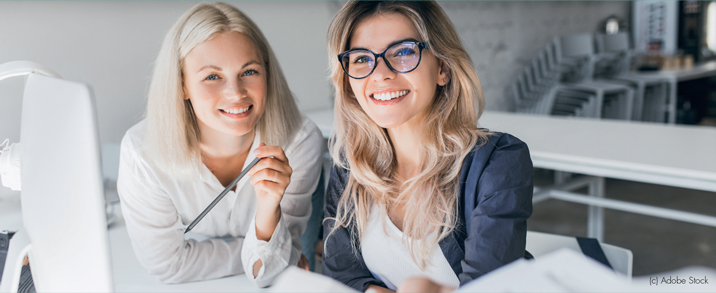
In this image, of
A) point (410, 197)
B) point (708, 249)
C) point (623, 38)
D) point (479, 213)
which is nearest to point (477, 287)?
point (479, 213)

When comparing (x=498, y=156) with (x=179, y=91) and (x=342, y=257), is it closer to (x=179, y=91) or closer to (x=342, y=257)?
(x=342, y=257)

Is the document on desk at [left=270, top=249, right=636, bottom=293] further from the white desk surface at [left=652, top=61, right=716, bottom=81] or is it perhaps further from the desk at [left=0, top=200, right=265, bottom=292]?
the white desk surface at [left=652, top=61, right=716, bottom=81]

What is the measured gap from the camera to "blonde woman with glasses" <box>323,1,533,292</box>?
3.79 ft

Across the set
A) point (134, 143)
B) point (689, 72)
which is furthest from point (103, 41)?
point (689, 72)

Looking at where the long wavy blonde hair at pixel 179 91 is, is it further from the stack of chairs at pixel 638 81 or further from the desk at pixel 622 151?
the stack of chairs at pixel 638 81

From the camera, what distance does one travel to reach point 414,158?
1332 mm

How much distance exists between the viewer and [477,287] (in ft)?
2.22

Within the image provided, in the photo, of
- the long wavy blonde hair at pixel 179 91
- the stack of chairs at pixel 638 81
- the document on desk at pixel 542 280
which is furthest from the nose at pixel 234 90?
the stack of chairs at pixel 638 81

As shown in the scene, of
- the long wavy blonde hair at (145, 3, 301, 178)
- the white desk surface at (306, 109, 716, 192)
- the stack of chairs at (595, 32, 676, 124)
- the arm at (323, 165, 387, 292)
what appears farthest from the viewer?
the stack of chairs at (595, 32, 676, 124)

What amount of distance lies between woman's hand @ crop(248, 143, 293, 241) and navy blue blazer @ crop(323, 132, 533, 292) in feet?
0.54

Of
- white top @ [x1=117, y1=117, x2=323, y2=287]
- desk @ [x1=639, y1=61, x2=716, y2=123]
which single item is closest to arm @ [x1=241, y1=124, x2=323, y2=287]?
white top @ [x1=117, y1=117, x2=323, y2=287]

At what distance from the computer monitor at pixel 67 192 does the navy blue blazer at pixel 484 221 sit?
66 centimetres

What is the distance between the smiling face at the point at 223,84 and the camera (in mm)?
1345

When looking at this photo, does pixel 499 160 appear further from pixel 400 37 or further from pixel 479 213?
pixel 400 37
